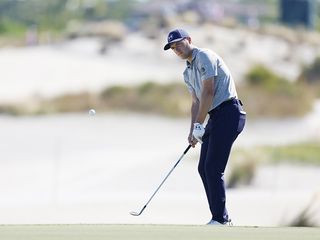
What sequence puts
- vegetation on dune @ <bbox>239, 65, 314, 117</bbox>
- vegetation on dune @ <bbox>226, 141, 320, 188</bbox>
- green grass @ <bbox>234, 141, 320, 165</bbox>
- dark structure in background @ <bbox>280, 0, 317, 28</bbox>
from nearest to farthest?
1. vegetation on dune @ <bbox>226, 141, 320, 188</bbox>
2. green grass @ <bbox>234, 141, 320, 165</bbox>
3. vegetation on dune @ <bbox>239, 65, 314, 117</bbox>
4. dark structure in background @ <bbox>280, 0, 317, 28</bbox>

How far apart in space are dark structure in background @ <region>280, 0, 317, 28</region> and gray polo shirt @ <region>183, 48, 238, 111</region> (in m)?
56.0

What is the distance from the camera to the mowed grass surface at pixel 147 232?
9.97 meters

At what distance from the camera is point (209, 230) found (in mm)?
10633

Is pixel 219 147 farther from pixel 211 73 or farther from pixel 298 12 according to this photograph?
pixel 298 12

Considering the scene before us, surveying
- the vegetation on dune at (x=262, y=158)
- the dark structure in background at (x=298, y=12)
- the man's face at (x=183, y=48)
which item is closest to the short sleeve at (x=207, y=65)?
the man's face at (x=183, y=48)

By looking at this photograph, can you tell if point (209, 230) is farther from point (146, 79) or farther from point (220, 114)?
point (146, 79)

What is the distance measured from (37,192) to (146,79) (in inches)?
876

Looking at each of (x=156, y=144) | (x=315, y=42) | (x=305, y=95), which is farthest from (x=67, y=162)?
(x=315, y=42)

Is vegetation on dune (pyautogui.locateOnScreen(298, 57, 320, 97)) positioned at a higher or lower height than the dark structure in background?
lower

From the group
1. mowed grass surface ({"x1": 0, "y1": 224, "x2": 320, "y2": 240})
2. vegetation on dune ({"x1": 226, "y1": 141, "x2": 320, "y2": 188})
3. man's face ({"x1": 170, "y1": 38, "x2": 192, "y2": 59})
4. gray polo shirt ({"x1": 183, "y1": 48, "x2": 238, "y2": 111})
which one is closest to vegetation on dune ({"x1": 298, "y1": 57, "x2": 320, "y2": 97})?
vegetation on dune ({"x1": 226, "y1": 141, "x2": 320, "y2": 188})

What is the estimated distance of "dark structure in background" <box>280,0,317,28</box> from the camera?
2670 inches

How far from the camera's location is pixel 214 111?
11484mm

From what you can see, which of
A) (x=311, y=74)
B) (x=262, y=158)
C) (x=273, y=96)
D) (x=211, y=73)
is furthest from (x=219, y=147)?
(x=311, y=74)

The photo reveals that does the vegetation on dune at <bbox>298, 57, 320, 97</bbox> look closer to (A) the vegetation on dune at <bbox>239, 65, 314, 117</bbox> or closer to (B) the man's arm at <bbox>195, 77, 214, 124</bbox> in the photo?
(A) the vegetation on dune at <bbox>239, 65, 314, 117</bbox>
